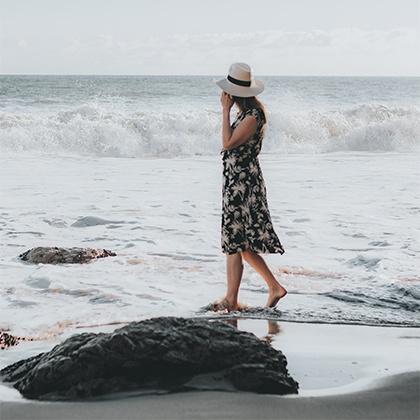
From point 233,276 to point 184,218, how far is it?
17.1 ft

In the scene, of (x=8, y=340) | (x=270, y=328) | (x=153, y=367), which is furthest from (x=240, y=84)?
(x=153, y=367)

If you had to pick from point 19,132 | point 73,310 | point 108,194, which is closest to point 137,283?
point 73,310

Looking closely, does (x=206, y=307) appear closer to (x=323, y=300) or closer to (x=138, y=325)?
(x=323, y=300)

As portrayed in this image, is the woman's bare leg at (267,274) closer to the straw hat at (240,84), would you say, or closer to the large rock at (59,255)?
the straw hat at (240,84)

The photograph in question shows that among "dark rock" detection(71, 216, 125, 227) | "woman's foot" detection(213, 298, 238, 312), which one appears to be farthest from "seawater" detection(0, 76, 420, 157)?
"woman's foot" detection(213, 298, 238, 312)

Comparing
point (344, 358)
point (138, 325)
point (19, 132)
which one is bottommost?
point (19, 132)

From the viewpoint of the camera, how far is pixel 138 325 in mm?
4594

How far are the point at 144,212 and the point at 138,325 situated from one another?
8.21 meters

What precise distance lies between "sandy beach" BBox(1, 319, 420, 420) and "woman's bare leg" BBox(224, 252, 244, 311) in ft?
5.26

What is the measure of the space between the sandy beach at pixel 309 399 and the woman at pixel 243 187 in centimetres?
159

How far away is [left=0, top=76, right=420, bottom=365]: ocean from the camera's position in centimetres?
734

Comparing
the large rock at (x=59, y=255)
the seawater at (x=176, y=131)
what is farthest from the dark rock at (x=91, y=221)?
the seawater at (x=176, y=131)

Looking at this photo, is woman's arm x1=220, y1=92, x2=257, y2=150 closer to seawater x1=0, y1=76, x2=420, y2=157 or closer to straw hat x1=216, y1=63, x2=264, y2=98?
straw hat x1=216, y1=63, x2=264, y2=98

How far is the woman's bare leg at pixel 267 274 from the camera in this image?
7016mm
